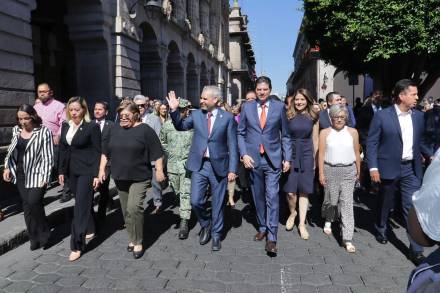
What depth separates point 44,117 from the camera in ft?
22.7

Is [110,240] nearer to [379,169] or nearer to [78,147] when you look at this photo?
[78,147]

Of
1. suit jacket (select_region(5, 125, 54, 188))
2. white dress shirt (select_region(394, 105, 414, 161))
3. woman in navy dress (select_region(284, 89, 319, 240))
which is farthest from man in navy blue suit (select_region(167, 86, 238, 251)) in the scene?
white dress shirt (select_region(394, 105, 414, 161))

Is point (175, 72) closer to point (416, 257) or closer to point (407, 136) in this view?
point (407, 136)

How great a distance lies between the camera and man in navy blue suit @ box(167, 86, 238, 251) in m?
4.91

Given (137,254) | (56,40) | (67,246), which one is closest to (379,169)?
(137,254)

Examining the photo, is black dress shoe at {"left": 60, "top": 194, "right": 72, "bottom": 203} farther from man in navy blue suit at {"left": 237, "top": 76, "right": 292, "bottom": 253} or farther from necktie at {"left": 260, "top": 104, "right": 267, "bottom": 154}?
necktie at {"left": 260, "top": 104, "right": 267, "bottom": 154}

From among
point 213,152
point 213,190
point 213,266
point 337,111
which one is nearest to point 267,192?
point 213,190

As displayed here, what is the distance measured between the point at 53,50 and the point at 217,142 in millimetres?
8914

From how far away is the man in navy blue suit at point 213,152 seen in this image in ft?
16.1

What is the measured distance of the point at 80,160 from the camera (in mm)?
4781

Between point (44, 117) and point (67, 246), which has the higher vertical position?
point (44, 117)

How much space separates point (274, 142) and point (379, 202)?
153 cm

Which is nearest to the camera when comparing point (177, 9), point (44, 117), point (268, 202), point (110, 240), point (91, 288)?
point (91, 288)

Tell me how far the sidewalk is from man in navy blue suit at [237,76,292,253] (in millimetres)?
3023
